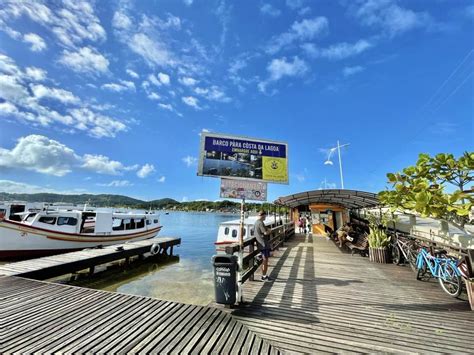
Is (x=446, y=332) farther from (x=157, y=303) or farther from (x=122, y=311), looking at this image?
(x=122, y=311)

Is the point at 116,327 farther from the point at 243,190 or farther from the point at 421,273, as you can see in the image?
the point at 421,273

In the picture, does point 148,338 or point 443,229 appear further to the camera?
point 443,229

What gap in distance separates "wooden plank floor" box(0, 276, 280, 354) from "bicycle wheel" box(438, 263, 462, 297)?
4.60m

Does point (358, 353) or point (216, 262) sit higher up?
point (216, 262)

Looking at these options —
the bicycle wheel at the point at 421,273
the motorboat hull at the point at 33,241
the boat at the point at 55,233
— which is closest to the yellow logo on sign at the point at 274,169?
the bicycle wheel at the point at 421,273

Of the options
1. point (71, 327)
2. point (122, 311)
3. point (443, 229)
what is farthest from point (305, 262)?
point (71, 327)

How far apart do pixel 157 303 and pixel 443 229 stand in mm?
7593

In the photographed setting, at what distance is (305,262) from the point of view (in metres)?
8.50

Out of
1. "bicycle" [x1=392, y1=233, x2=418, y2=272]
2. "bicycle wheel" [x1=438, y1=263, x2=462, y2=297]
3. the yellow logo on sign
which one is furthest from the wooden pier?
the yellow logo on sign

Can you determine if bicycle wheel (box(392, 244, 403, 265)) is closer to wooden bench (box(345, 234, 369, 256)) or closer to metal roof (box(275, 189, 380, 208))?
wooden bench (box(345, 234, 369, 256))

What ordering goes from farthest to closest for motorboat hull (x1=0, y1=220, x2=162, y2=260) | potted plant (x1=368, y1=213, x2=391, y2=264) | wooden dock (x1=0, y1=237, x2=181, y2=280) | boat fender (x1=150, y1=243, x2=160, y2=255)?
boat fender (x1=150, y1=243, x2=160, y2=255) < motorboat hull (x1=0, y1=220, x2=162, y2=260) < potted plant (x1=368, y1=213, x2=391, y2=264) < wooden dock (x1=0, y1=237, x2=181, y2=280)

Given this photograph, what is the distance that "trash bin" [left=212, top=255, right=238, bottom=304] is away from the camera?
4.32 metres

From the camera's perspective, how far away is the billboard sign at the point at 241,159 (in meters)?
5.68

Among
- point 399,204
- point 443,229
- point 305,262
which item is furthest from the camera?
point 305,262
